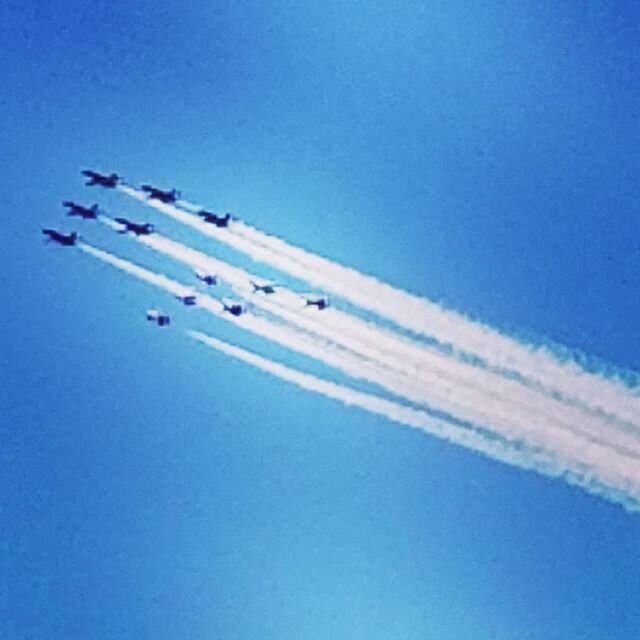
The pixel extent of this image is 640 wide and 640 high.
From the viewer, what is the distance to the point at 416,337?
7.30 meters

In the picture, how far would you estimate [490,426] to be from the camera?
281 inches

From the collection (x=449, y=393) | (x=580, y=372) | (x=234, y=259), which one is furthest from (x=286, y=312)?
(x=580, y=372)

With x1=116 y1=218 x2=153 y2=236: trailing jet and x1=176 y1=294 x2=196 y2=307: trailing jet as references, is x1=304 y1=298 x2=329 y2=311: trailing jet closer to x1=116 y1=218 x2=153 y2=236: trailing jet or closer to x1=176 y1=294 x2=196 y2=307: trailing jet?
x1=176 y1=294 x2=196 y2=307: trailing jet

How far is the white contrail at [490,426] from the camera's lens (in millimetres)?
6941

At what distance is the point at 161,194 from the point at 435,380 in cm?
169

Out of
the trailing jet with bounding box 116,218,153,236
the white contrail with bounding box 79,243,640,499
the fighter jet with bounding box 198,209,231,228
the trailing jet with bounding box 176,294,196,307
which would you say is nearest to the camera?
the white contrail with bounding box 79,243,640,499

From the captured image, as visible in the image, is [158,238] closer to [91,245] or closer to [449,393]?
[91,245]

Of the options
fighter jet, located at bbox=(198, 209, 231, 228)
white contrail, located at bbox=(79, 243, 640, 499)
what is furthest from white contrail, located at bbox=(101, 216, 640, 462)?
fighter jet, located at bbox=(198, 209, 231, 228)

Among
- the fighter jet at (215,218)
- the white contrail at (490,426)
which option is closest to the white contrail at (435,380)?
the white contrail at (490,426)

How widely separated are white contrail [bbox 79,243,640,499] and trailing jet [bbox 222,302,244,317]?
3 centimetres

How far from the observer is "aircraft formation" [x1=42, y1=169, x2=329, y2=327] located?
724 cm

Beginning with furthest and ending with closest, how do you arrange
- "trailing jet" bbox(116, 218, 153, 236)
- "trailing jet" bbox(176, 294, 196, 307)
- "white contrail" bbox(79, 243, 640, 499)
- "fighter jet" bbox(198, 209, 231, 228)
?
"trailing jet" bbox(116, 218, 153, 236), "trailing jet" bbox(176, 294, 196, 307), "fighter jet" bbox(198, 209, 231, 228), "white contrail" bbox(79, 243, 640, 499)

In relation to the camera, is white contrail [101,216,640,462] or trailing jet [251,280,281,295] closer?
white contrail [101,216,640,462]

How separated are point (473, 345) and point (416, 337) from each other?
0.31 m
